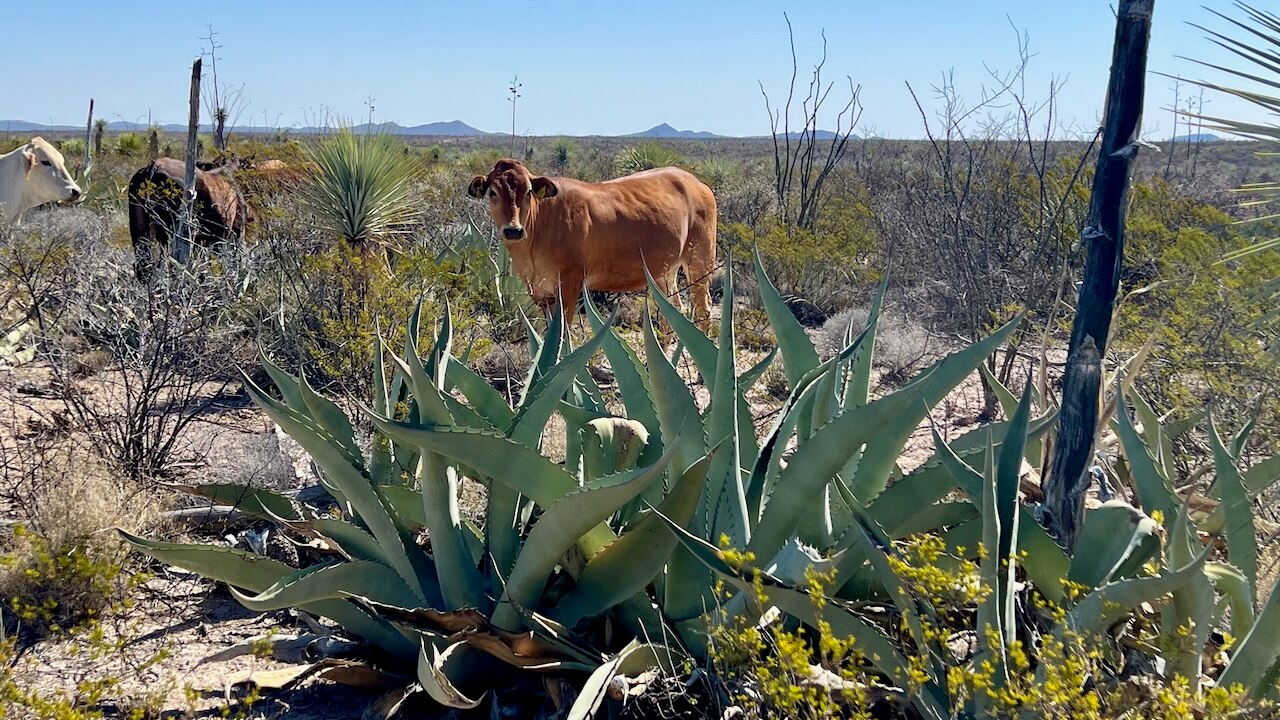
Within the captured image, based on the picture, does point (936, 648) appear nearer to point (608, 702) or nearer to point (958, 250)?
point (608, 702)

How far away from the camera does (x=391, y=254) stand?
918 centimetres

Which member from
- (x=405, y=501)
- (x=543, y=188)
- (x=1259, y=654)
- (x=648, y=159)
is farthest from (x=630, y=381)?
(x=648, y=159)

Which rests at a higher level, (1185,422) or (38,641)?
(1185,422)

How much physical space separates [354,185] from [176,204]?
159cm

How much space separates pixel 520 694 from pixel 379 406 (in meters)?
1.38

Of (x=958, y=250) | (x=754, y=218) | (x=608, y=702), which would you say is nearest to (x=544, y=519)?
(x=608, y=702)

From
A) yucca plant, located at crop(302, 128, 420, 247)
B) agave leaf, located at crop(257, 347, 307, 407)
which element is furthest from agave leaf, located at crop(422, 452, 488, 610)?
yucca plant, located at crop(302, 128, 420, 247)

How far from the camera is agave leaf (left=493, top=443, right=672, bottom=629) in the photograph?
82.4 inches

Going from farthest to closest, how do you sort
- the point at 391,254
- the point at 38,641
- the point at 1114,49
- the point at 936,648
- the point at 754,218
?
1. the point at 754,218
2. the point at 391,254
3. the point at 38,641
4. the point at 1114,49
5. the point at 936,648

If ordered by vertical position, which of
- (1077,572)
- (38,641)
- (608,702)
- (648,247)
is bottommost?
(38,641)

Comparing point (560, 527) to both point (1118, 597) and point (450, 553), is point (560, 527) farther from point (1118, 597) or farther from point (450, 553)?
point (1118, 597)

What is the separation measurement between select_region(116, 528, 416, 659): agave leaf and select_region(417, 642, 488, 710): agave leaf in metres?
0.25

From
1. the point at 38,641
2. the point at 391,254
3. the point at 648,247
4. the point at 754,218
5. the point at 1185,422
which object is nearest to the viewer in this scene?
the point at 38,641

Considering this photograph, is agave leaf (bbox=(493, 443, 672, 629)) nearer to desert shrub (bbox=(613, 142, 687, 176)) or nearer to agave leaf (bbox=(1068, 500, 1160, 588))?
agave leaf (bbox=(1068, 500, 1160, 588))
